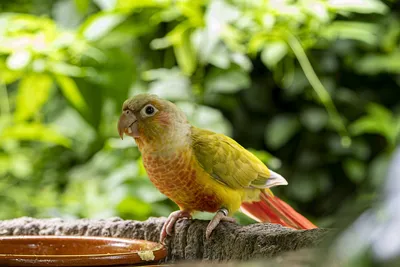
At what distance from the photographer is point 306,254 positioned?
0.26 metres

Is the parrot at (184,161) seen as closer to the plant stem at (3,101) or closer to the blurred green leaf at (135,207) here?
the blurred green leaf at (135,207)

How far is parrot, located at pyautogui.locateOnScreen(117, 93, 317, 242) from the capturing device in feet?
2.14

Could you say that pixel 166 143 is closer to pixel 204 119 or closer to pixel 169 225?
pixel 169 225

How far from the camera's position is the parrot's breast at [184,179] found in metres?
0.65

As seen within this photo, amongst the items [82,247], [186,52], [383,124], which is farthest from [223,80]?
[82,247]

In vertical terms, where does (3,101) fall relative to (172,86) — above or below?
below

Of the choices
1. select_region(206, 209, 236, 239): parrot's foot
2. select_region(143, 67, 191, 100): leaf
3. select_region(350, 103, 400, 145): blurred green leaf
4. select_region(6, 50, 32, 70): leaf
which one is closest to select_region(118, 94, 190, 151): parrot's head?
select_region(206, 209, 236, 239): parrot's foot

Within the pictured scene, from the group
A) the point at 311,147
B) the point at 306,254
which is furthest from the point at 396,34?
the point at 306,254

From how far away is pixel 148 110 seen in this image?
0.66 m

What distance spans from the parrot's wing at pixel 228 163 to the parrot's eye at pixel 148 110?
0.19ft

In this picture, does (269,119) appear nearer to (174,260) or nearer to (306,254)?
(174,260)

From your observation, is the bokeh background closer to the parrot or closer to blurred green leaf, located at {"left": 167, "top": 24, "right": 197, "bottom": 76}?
blurred green leaf, located at {"left": 167, "top": 24, "right": 197, "bottom": 76}

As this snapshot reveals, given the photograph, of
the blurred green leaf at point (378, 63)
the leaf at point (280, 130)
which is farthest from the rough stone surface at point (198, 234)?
the blurred green leaf at point (378, 63)

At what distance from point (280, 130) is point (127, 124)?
1115 millimetres
